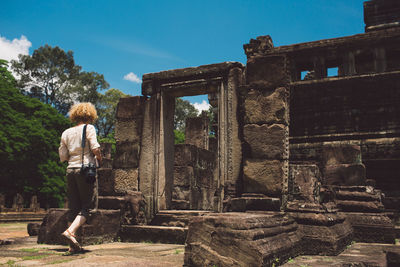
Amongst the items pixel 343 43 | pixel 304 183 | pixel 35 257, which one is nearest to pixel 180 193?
pixel 304 183

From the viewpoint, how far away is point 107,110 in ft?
136

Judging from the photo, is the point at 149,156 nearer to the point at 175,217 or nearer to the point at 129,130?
the point at 129,130

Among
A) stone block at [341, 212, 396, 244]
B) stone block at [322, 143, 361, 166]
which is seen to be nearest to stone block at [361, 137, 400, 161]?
stone block at [322, 143, 361, 166]

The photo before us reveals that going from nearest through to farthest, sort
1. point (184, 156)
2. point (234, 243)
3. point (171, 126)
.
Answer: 1. point (234, 243)
2. point (171, 126)
3. point (184, 156)

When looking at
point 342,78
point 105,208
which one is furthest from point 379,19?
point 105,208

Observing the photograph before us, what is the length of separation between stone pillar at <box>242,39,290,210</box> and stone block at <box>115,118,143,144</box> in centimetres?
225

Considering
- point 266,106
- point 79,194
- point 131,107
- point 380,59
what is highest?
point 380,59

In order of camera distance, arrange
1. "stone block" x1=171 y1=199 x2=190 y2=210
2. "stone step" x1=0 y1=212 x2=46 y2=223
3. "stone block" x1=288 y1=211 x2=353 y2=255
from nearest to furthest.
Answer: "stone block" x1=288 y1=211 x2=353 y2=255 < "stone block" x1=171 y1=199 x2=190 y2=210 < "stone step" x1=0 y1=212 x2=46 y2=223

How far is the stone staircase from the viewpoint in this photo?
6.23 metres

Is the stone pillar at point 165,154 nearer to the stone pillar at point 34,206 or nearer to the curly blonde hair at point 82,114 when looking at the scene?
the curly blonde hair at point 82,114

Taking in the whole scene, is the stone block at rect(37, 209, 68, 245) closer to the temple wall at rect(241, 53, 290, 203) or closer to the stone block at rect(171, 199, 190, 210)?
the temple wall at rect(241, 53, 290, 203)

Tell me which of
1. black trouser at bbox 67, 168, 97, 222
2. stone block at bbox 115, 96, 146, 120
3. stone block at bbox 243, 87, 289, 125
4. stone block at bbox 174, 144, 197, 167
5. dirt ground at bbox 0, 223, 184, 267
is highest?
stone block at bbox 115, 96, 146, 120

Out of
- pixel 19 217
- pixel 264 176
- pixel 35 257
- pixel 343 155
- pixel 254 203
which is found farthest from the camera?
pixel 19 217

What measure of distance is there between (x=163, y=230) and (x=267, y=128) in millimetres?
2308
